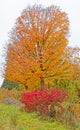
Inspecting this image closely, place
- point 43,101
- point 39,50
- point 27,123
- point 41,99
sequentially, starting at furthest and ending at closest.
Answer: point 39,50 → point 41,99 → point 43,101 → point 27,123

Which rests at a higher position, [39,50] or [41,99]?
[39,50]

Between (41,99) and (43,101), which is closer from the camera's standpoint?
(43,101)

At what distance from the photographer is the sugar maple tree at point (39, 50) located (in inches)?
1225

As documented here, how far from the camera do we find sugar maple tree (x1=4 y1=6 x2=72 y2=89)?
31.1 meters

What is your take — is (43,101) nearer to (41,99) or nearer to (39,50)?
(41,99)

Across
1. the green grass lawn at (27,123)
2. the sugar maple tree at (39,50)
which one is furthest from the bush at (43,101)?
the sugar maple tree at (39,50)

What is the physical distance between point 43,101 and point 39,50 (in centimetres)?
1500

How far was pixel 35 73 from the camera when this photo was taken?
102ft

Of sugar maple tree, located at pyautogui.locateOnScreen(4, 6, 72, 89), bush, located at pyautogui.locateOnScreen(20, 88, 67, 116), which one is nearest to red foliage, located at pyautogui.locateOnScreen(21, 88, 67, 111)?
bush, located at pyautogui.locateOnScreen(20, 88, 67, 116)

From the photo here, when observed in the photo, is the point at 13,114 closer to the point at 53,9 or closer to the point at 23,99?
the point at 23,99

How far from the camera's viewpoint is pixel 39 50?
31891mm

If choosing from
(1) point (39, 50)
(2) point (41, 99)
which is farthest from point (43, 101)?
(1) point (39, 50)

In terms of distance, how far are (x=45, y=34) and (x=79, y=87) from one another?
5.82m

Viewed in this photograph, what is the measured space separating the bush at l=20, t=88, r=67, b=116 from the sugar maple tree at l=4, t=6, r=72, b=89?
12548 millimetres
